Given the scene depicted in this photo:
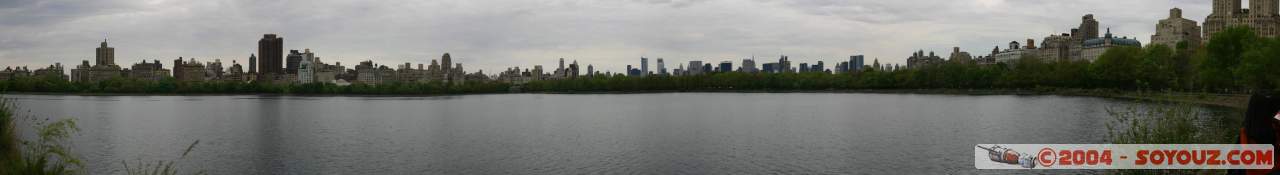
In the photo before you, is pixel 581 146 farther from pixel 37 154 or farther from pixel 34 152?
pixel 34 152

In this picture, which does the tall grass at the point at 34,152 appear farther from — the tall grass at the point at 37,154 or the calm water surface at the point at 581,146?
the calm water surface at the point at 581,146

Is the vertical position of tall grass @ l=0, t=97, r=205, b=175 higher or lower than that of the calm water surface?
higher

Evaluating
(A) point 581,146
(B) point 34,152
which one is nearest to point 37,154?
(B) point 34,152

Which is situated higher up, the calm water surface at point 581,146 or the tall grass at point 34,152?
the tall grass at point 34,152

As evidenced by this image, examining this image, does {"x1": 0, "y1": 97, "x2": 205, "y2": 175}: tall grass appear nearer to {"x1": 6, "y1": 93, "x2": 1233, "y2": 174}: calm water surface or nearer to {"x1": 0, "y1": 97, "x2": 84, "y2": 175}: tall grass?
{"x1": 0, "y1": 97, "x2": 84, "y2": 175}: tall grass

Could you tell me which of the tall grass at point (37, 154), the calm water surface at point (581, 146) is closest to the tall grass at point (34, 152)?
the tall grass at point (37, 154)

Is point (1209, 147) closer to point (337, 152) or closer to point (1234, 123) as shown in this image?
point (337, 152)

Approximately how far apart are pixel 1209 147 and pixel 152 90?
656ft

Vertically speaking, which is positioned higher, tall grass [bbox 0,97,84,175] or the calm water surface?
tall grass [bbox 0,97,84,175]

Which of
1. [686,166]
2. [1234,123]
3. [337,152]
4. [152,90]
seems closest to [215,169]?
[337,152]

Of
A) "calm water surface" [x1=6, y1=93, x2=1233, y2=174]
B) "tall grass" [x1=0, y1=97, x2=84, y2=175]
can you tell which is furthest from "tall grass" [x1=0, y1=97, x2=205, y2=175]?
"calm water surface" [x1=6, y1=93, x2=1233, y2=174]

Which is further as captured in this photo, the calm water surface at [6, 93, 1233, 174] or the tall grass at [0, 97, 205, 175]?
the calm water surface at [6, 93, 1233, 174]

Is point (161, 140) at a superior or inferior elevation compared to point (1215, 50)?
inferior

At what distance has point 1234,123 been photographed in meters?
41.3
